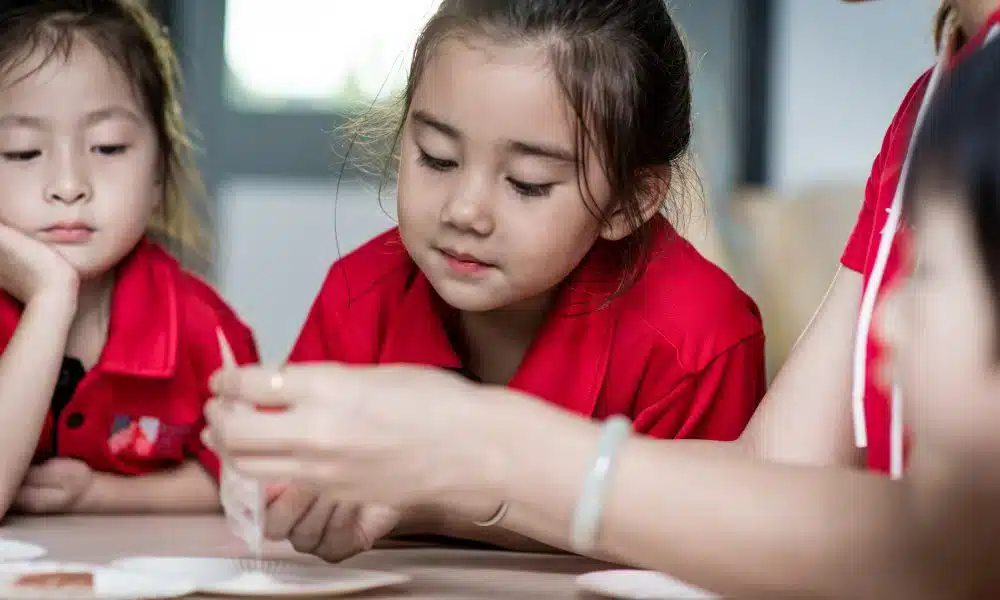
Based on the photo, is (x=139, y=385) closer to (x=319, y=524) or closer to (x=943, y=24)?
(x=319, y=524)

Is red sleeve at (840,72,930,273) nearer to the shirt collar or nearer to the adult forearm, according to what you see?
the adult forearm

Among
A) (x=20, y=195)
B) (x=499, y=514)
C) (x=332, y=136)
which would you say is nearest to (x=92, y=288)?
(x=20, y=195)

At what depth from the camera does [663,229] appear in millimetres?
1265

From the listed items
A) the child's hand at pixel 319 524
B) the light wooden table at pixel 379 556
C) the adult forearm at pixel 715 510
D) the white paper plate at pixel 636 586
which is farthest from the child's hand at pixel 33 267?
the adult forearm at pixel 715 510

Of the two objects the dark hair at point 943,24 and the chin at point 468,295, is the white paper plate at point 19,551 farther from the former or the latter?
the dark hair at point 943,24

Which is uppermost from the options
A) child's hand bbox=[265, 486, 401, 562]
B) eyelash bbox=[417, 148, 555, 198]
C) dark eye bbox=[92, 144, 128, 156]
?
dark eye bbox=[92, 144, 128, 156]

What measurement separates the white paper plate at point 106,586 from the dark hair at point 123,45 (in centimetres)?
64

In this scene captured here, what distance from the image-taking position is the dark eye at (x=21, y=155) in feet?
4.23

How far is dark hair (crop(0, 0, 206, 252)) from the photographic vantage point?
134 centimetres

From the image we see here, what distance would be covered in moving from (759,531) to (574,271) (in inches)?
26.5

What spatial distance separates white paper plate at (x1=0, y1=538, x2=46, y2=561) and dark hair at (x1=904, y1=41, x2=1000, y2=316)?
0.75 m

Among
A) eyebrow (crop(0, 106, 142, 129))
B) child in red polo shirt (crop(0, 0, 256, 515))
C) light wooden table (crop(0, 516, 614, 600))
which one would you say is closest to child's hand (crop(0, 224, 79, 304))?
child in red polo shirt (crop(0, 0, 256, 515))

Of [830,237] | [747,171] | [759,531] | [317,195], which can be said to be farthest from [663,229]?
[747,171]

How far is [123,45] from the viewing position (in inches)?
54.8
